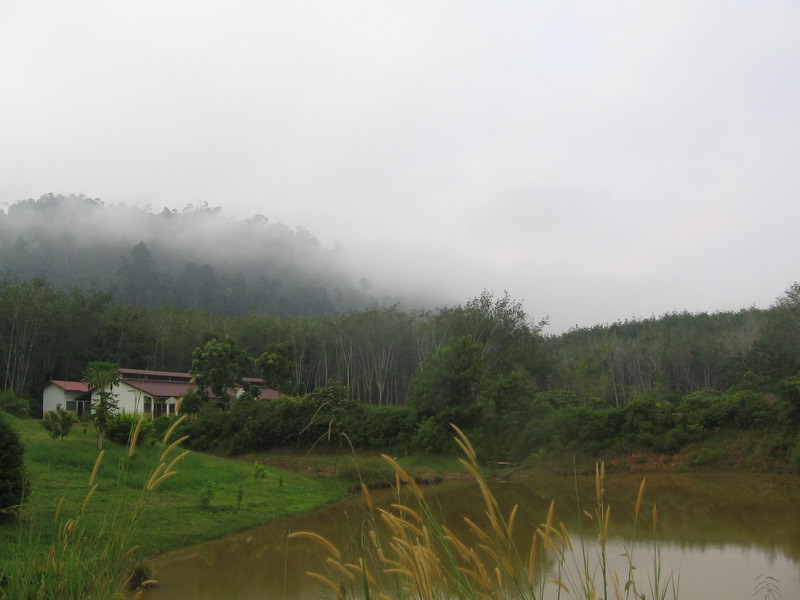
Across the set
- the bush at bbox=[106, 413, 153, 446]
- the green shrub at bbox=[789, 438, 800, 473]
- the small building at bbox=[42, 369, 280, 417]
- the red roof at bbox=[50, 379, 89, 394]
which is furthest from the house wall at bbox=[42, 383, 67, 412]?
the green shrub at bbox=[789, 438, 800, 473]

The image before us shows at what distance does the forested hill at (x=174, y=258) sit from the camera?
3445 inches

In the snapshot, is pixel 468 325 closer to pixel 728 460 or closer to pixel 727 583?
pixel 728 460

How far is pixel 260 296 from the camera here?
3888 inches

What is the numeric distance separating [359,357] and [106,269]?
2707 inches

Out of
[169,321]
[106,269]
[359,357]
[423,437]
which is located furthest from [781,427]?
[106,269]

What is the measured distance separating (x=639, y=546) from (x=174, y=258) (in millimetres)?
135877

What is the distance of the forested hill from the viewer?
87.5m

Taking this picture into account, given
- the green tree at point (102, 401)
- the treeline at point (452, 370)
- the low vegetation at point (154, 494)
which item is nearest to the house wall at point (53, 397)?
the treeline at point (452, 370)

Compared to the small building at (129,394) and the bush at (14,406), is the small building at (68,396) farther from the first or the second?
the bush at (14,406)

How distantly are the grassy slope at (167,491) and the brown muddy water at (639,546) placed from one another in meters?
0.57

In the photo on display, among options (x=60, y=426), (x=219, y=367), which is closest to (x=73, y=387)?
(x=219, y=367)

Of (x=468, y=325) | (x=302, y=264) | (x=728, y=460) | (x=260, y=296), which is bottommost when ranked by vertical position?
(x=728, y=460)

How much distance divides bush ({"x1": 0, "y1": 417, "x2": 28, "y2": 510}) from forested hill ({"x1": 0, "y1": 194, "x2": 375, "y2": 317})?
52.5 meters

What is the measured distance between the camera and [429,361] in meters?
28.9
